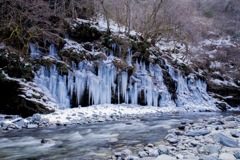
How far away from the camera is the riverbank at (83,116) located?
8827mm

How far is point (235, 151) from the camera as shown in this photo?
4.16m

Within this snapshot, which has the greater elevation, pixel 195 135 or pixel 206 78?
pixel 206 78

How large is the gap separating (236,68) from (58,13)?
1729 cm

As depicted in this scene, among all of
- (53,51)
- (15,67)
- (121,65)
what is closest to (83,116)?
(15,67)

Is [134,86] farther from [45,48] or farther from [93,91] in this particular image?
[45,48]

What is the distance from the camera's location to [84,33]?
600 inches

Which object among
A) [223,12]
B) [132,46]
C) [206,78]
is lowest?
[206,78]

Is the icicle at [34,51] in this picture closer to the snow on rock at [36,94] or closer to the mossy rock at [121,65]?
the snow on rock at [36,94]

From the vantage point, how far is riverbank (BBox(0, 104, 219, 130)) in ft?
29.0

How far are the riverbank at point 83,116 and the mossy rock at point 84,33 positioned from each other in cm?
478

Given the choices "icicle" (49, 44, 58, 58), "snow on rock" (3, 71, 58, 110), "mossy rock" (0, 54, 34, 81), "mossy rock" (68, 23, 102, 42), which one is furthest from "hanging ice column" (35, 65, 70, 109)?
"mossy rock" (68, 23, 102, 42)

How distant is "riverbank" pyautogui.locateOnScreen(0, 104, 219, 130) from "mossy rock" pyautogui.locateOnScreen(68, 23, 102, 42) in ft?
15.7

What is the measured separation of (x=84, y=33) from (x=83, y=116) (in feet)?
21.1

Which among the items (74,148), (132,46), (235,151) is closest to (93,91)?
(132,46)
